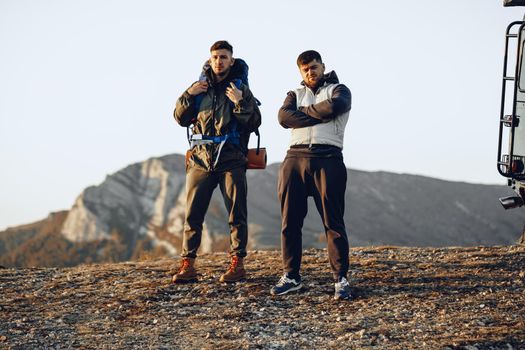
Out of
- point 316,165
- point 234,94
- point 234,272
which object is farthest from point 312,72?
point 234,272

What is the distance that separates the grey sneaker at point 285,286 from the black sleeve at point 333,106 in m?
1.99

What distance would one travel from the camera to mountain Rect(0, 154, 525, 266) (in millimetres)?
45500

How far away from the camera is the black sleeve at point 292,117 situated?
7542 mm

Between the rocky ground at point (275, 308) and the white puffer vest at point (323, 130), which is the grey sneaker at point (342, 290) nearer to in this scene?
the rocky ground at point (275, 308)

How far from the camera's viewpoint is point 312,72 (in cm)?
759

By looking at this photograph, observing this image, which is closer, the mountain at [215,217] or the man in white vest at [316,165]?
the man in white vest at [316,165]

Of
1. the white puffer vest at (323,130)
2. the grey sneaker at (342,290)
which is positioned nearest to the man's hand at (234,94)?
the white puffer vest at (323,130)

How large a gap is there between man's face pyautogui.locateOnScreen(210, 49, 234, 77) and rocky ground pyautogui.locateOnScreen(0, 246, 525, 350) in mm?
2720

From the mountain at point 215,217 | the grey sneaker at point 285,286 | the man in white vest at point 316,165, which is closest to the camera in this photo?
the man in white vest at point 316,165

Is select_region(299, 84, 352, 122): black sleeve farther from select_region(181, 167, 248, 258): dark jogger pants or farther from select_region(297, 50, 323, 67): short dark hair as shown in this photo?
select_region(181, 167, 248, 258): dark jogger pants

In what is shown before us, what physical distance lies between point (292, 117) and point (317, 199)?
1.03 metres

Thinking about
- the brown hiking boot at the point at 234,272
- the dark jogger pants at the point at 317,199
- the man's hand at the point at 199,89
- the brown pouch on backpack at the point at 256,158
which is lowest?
the brown hiking boot at the point at 234,272

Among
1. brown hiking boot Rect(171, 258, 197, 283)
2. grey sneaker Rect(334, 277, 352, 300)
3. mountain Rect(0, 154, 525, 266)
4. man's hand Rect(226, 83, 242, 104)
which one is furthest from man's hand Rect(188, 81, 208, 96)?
mountain Rect(0, 154, 525, 266)

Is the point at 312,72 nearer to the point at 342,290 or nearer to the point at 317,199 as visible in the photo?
the point at 317,199
